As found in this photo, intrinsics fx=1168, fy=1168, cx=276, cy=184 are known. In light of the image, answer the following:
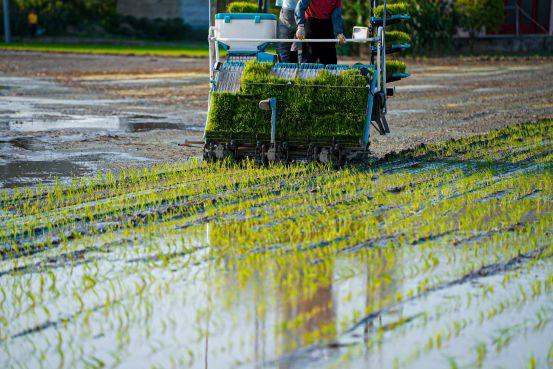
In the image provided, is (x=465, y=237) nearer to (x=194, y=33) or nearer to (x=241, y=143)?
(x=241, y=143)

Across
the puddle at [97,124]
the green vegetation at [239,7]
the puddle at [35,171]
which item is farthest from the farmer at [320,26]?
the puddle at [97,124]

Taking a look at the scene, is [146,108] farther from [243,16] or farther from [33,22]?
[33,22]

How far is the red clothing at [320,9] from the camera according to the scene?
44.1 feet

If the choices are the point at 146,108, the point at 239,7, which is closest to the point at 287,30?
the point at 239,7

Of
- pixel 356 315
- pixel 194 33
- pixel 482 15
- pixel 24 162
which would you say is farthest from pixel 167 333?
pixel 194 33

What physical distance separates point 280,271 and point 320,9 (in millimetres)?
6293

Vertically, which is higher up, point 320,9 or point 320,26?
point 320,9

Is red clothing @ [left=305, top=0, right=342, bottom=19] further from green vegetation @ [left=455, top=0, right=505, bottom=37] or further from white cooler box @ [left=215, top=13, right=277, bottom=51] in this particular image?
green vegetation @ [left=455, top=0, right=505, bottom=37]

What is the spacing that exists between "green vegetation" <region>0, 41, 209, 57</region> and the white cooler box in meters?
28.6

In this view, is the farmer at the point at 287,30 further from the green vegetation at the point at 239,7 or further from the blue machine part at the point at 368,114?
the blue machine part at the point at 368,114

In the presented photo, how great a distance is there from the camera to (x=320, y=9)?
13.4m

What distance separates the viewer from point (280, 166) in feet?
41.1

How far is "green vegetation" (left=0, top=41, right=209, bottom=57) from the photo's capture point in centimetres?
4347

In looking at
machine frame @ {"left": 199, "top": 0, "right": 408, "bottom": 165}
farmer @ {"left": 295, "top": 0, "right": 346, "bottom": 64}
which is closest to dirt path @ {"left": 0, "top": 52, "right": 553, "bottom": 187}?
machine frame @ {"left": 199, "top": 0, "right": 408, "bottom": 165}
